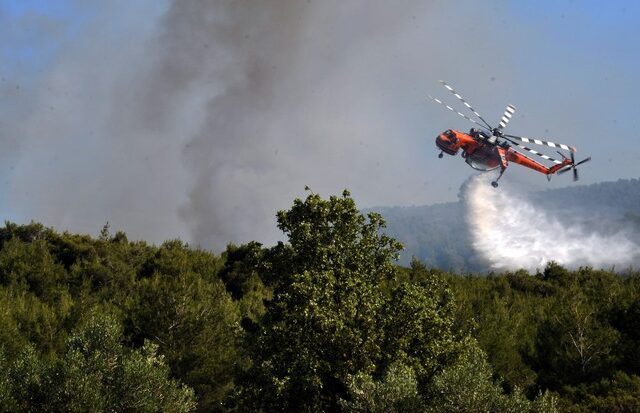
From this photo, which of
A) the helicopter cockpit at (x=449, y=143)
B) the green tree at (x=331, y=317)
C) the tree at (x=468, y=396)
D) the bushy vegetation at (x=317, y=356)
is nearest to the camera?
the tree at (x=468, y=396)

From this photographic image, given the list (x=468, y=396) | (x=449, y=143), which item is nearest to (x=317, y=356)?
(x=468, y=396)

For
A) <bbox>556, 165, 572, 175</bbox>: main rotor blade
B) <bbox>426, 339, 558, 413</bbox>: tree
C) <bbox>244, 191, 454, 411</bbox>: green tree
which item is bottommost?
<bbox>426, 339, 558, 413</bbox>: tree

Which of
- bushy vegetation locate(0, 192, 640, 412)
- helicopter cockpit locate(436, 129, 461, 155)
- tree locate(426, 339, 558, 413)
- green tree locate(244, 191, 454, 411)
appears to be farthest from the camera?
helicopter cockpit locate(436, 129, 461, 155)

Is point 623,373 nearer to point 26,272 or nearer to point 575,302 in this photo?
point 575,302

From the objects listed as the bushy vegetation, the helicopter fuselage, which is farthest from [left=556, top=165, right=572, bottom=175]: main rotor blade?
the bushy vegetation

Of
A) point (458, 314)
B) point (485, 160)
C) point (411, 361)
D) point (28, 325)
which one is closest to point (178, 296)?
Result: point (28, 325)

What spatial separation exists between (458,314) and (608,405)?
20.3m

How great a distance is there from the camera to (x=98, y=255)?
363ft

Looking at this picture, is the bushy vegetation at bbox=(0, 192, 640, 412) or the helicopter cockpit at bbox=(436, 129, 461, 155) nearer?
the bushy vegetation at bbox=(0, 192, 640, 412)

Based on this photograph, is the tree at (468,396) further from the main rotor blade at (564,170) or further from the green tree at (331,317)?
the main rotor blade at (564,170)

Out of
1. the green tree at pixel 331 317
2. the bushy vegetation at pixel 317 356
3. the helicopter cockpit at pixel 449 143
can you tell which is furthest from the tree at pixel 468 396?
the helicopter cockpit at pixel 449 143

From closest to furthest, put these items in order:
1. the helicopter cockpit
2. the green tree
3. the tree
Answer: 1. the tree
2. the green tree
3. the helicopter cockpit

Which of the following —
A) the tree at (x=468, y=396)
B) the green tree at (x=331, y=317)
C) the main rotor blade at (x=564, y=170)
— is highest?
the main rotor blade at (x=564, y=170)

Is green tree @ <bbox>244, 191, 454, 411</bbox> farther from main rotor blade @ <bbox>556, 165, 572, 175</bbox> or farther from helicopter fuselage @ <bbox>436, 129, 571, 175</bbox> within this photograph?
main rotor blade @ <bbox>556, 165, 572, 175</bbox>
